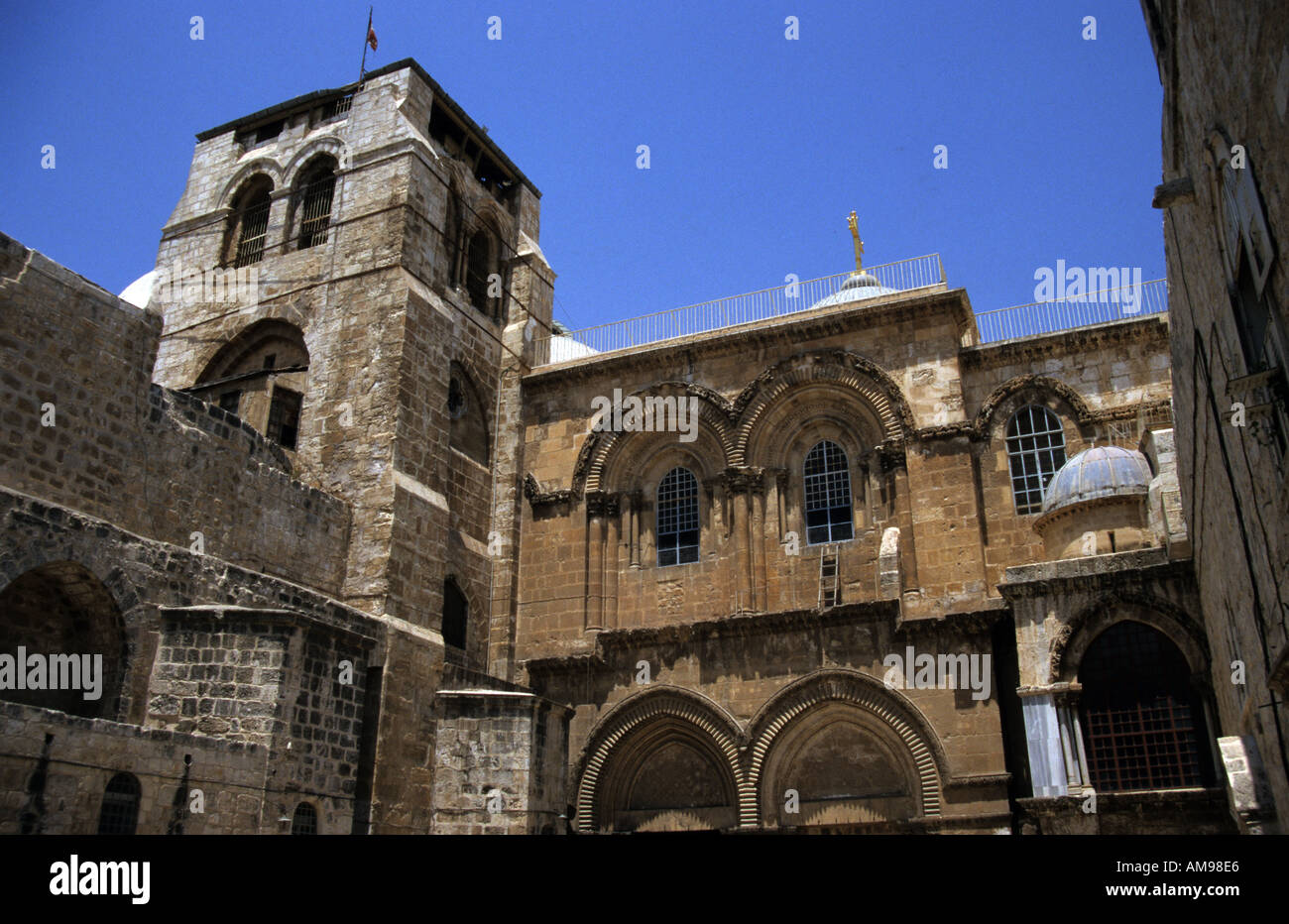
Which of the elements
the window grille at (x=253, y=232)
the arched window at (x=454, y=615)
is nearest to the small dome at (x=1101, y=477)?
the arched window at (x=454, y=615)

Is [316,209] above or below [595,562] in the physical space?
above

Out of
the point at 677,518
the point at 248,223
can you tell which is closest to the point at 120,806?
the point at 677,518

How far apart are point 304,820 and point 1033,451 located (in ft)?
39.5

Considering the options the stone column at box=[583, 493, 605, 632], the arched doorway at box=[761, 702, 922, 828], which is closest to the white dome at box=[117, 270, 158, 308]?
the stone column at box=[583, 493, 605, 632]

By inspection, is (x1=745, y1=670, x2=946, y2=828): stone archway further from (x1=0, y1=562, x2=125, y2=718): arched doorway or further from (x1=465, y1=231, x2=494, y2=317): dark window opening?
(x1=465, y1=231, x2=494, y2=317): dark window opening

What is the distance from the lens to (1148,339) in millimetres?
17531

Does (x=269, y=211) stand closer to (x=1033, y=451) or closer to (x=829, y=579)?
(x=829, y=579)

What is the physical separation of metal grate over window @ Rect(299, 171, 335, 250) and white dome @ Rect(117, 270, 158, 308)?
370 cm

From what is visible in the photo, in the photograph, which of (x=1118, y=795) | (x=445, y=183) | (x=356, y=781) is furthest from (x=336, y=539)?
(x=1118, y=795)

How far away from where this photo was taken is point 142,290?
76.5ft

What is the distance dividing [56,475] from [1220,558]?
1253 centimetres

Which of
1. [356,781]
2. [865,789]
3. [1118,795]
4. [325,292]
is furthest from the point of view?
[325,292]

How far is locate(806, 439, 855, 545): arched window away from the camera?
18547 millimetres
